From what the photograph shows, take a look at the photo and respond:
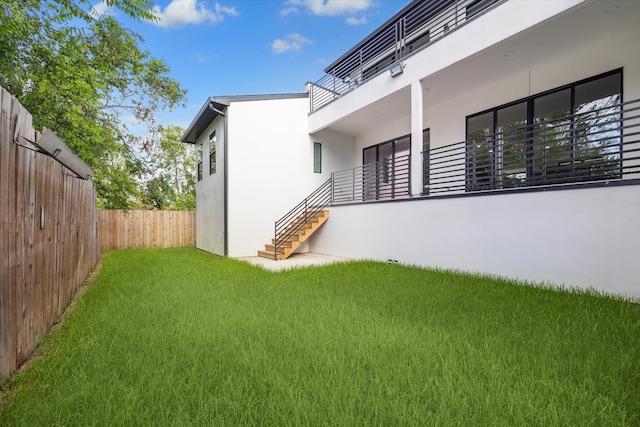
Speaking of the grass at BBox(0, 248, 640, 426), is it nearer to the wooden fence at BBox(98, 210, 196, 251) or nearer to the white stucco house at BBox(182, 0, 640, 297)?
the white stucco house at BBox(182, 0, 640, 297)

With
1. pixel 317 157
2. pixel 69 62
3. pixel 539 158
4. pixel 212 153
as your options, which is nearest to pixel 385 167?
pixel 317 157

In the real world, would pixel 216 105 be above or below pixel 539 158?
above

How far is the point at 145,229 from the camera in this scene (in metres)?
12.0

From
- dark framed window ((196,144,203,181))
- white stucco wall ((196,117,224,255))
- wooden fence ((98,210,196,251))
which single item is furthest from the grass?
dark framed window ((196,144,203,181))

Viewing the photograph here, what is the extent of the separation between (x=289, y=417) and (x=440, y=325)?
197cm

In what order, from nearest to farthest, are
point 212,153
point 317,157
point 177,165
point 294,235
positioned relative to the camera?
point 294,235 < point 317,157 < point 212,153 < point 177,165

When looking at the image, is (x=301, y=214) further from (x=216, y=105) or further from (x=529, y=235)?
(x=529, y=235)

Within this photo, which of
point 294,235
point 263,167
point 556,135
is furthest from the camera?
point 263,167

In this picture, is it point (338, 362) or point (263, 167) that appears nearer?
point (338, 362)

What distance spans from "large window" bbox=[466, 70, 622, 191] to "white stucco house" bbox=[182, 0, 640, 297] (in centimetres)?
3

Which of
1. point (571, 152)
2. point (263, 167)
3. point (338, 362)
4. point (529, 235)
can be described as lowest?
point (338, 362)

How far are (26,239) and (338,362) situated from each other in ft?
8.87

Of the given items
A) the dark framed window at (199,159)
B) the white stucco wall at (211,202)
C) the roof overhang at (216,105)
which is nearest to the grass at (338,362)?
the white stucco wall at (211,202)

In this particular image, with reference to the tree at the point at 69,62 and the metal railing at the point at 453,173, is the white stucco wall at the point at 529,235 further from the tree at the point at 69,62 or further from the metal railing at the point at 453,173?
the tree at the point at 69,62
